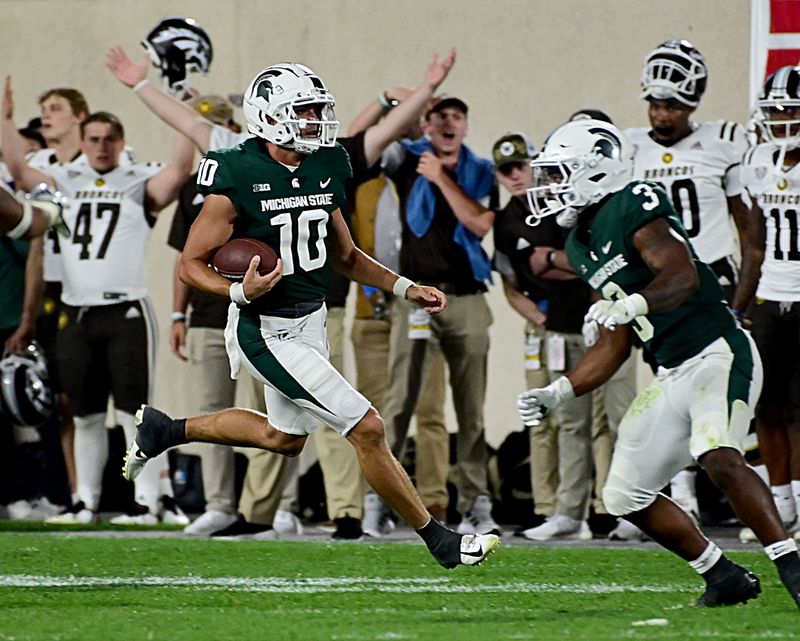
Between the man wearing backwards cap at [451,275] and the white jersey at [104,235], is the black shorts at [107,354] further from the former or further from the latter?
the man wearing backwards cap at [451,275]

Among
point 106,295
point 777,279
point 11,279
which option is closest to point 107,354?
point 106,295

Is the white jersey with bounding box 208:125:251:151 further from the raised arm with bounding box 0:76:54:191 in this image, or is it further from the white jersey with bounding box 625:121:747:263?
the white jersey with bounding box 625:121:747:263

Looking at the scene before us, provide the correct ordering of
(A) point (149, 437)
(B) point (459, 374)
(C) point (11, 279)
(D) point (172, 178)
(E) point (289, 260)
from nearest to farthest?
(E) point (289, 260) → (A) point (149, 437) → (B) point (459, 374) → (D) point (172, 178) → (C) point (11, 279)

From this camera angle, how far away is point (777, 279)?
7.66m

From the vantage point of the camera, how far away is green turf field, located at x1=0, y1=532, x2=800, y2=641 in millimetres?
4719

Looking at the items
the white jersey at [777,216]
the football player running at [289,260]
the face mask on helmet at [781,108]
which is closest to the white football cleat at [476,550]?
the football player running at [289,260]

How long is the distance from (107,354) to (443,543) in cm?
358

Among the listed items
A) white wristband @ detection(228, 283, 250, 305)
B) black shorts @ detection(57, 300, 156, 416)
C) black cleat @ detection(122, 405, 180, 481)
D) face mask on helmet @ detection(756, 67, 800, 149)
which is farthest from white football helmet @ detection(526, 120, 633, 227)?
black shorts @ detection(57, 300, 156, 416)

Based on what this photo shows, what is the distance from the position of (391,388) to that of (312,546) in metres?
1.00

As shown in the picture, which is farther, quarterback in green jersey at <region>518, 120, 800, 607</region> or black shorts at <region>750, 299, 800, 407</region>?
black shorts at <region>750, 299, 800, 407</region>

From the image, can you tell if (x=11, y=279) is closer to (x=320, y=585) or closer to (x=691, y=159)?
(x=691, y=159)

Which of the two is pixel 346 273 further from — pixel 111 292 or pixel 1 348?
pixel 1 348

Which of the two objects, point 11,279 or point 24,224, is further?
point 11,279

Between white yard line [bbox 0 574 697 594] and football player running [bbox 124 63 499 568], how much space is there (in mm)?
471
